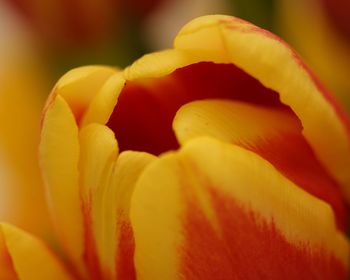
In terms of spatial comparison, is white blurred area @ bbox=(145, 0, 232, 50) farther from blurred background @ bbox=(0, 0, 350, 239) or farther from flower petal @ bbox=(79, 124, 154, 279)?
flower petal @ bbox=(79, 124, 154, 279)

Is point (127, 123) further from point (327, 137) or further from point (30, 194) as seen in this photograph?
point (30, 194)

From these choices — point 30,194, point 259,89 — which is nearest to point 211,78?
point 259,89

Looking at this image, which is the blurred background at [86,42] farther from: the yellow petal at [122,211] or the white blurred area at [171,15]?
the yellow petal at [122,211]

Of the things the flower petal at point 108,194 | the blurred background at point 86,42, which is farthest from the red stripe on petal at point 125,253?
the blurred background at point 86,42

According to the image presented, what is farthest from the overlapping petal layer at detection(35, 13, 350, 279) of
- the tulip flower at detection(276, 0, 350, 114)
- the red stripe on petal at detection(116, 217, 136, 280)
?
the tulip flower at detection(276, 0, 350, 114)

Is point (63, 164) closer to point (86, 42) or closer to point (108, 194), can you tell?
point (108, 194)

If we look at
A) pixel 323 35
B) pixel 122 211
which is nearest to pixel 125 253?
pixel 122 211
